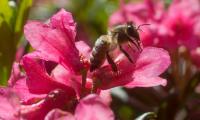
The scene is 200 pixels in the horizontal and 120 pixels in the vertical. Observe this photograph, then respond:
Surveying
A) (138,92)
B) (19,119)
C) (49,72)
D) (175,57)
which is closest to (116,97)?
(138,92)

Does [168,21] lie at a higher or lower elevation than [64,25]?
lower

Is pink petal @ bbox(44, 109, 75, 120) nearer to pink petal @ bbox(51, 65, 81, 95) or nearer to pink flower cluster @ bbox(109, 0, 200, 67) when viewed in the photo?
pink petal @ bbox(51, 65, 81, 95)

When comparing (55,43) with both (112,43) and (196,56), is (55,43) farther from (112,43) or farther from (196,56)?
(196,56)

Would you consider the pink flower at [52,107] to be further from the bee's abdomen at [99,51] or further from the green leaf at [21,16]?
the green leaf at [21,16]

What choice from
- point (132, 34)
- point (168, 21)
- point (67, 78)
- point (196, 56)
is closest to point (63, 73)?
point (67, 78)

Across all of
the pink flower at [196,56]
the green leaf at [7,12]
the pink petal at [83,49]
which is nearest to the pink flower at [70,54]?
the pink petal at [83,49]

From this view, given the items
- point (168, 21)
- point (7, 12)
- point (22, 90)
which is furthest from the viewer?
point (168, 21)

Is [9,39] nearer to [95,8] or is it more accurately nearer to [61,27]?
[61,27]
